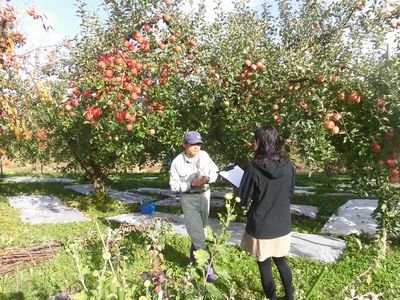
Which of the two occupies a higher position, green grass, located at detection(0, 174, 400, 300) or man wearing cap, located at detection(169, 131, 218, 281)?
man wearing cap, located at detection(169, 131, 218, 281)

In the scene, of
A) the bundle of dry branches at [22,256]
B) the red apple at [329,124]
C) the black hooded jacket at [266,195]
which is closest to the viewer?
the black hooded jacket at [266,195]

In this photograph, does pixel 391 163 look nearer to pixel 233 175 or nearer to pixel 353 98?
pixel 353 98

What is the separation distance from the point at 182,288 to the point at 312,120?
3598 mm

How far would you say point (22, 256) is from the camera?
5.19m

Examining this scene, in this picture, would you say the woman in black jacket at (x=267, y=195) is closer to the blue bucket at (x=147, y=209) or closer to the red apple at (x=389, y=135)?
the red apple at (x=389, y=135)

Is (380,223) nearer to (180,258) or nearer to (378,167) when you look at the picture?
(378,167)

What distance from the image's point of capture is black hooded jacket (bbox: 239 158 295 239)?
3.62 m

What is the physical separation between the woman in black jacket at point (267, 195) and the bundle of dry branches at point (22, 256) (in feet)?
10.1

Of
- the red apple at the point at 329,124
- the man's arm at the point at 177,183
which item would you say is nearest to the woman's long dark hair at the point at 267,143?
the man's arm at the point at 177,183

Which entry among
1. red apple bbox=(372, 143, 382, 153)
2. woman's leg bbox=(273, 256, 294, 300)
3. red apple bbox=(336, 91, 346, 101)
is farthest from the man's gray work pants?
red apple bbox=(372, 143, 382, 153)

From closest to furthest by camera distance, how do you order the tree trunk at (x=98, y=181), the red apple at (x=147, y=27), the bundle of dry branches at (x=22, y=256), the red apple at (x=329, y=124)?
the bundle of dry branches at (x=22, y=256) → the red apple at (x=329, y=124) → the red apple at (x=147, y=27) → the tree trunk at (x=98, y=181)

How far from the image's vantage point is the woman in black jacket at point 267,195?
11.9 ft

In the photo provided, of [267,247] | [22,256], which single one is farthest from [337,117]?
[22,256]

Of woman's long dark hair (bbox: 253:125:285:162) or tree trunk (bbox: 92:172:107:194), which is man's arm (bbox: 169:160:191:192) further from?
tree trunk (bbox: 92:172:107:194)
